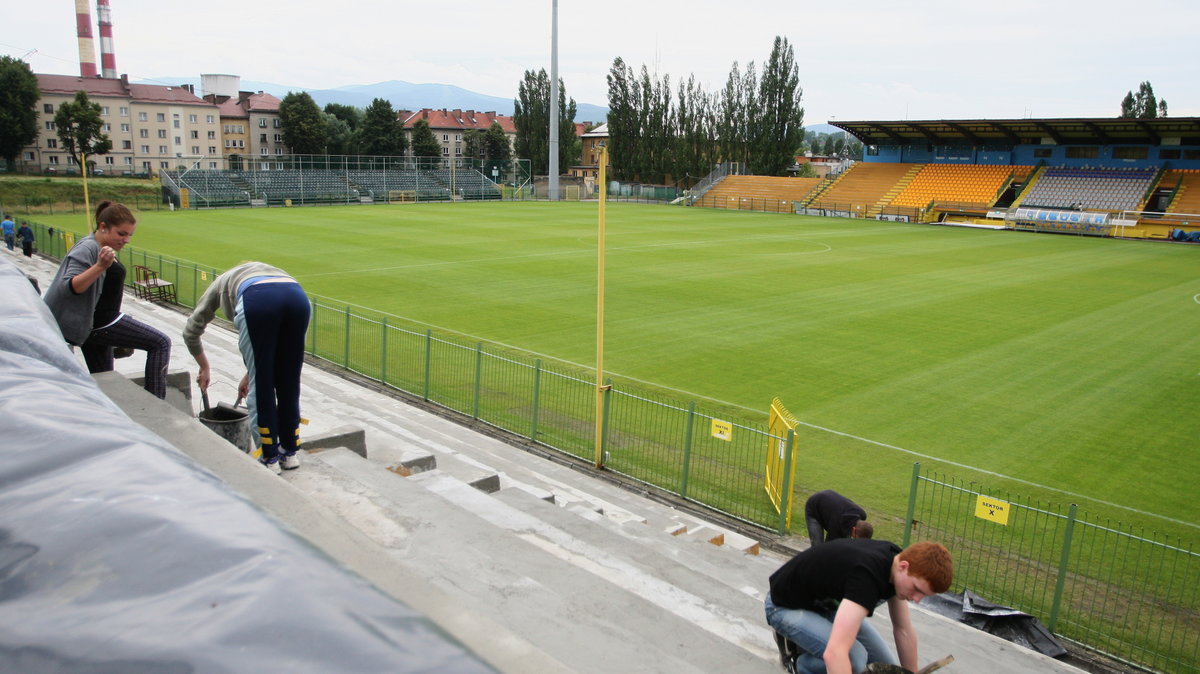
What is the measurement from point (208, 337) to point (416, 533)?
14950mm

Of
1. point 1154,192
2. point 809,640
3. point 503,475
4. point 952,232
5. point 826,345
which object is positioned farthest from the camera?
point 1154,192

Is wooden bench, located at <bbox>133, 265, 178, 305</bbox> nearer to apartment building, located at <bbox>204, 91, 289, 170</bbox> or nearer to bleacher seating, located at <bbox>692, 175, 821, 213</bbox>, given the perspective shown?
bleacher seating, located at <bbox>692, 175, 821, 213</bbox>

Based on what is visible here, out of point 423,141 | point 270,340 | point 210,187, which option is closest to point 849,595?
point 270,340

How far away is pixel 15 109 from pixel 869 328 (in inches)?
3321

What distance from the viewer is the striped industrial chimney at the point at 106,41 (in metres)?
100

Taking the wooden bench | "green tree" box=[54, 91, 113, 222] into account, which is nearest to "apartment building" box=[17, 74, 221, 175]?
"green tree" box=[54, 91, 113, 222]

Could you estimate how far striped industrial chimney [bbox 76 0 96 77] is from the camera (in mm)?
96625

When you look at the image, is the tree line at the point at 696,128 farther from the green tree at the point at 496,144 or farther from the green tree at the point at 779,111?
the green tree at the point at 496,144

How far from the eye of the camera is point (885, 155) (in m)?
75.4

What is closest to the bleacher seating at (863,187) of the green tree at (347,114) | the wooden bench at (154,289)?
the wooden bench at (154,289)

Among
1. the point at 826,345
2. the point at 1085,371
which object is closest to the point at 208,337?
the point at 826,345

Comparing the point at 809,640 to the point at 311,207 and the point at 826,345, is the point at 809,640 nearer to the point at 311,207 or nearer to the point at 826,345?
the point at 826,345

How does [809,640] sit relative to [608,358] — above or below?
above

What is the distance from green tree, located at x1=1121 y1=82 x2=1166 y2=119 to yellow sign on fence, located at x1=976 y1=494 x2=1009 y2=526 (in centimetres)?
10545
